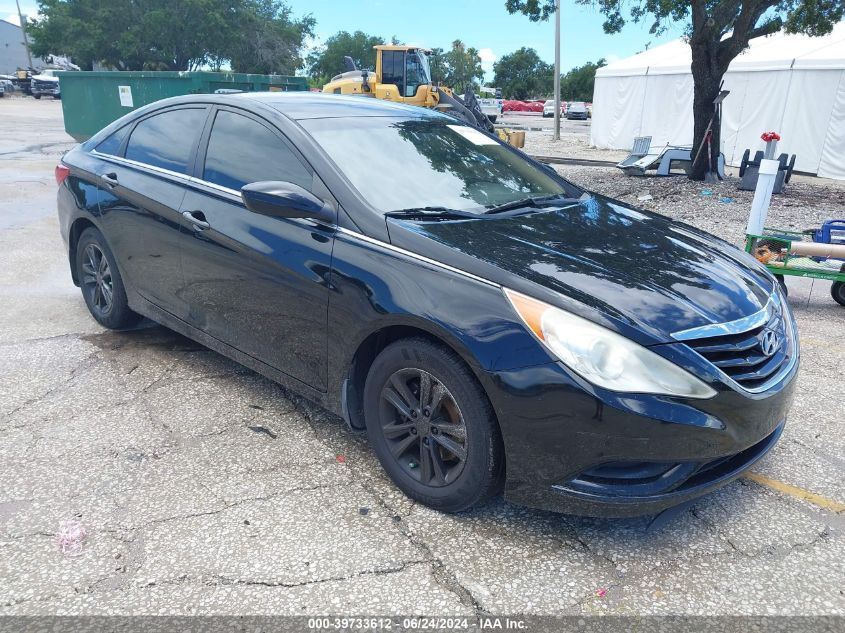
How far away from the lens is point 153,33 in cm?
5088

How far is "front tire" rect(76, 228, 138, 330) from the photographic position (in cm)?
439

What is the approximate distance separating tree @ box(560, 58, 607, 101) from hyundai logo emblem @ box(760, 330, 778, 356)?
271 feet

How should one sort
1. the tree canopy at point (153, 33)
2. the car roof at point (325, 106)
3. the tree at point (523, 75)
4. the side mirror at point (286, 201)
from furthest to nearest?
the tree at point (523, 75) < the tree canopy at point (153, 33) < the car roof at point (325, 106) < the side mirror at point (286, 201)

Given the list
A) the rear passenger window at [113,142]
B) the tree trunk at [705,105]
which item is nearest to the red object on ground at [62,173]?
the rear passenger window at [113,142]

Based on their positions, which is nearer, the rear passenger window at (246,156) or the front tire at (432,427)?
the front tire at (432,427)

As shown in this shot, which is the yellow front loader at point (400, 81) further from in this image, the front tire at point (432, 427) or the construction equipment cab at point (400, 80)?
the front tire at point (432, 427)

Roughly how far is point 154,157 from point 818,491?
3.97 m

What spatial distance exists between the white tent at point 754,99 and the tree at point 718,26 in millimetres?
3746

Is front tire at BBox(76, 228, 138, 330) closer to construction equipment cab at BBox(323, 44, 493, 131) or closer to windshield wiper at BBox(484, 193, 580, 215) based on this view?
windshield wiper at BBox(484, 193, 580, 215)

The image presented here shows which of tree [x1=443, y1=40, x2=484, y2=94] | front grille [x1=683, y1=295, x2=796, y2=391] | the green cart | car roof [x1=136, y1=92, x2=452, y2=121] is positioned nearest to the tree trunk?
the green cart

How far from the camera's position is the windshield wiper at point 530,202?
128 inches

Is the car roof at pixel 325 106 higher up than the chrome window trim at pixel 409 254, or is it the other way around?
the car roof at pixel 325 106

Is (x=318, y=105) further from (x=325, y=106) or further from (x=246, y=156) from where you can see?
(x=246, y=156)

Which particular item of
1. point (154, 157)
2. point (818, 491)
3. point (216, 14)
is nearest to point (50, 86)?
point (216, 14)
